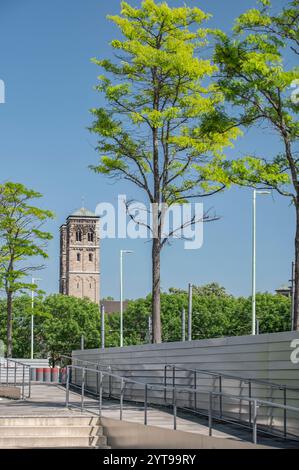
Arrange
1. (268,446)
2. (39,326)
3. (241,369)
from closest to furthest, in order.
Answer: (268,446)
(241,369)
(39,326)

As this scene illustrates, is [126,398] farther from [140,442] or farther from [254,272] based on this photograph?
[254,272]

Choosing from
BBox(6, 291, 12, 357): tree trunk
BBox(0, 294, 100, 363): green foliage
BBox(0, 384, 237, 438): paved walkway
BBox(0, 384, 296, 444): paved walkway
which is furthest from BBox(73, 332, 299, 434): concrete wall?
BBox(0, 294, 100, 363): green foliage

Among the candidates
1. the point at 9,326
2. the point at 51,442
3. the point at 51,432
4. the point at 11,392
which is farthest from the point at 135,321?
the point at 51,442

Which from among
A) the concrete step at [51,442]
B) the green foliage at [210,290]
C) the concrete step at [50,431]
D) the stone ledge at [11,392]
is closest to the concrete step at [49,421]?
the concrete step at [50,431]

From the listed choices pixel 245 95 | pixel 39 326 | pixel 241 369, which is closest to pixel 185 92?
pixel 245 95

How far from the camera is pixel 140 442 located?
16484 mm

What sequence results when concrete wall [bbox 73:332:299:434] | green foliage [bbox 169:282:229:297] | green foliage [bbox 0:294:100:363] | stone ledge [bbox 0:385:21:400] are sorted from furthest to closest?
1. green foliage [bbox 169:282:229:297]
2. green foliage [bbox 0:294:100:363]
3. stone ledge [bbox 0:385:21:400]
4. concrete wall [bbox 73:332:299:434]

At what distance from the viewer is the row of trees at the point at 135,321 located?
3487 inches

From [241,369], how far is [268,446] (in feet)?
17.1

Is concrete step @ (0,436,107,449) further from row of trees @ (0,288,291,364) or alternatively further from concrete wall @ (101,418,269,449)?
row of trees @ (0,288,291,364)

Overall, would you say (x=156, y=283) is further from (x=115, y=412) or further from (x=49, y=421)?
(x=49, y=421)

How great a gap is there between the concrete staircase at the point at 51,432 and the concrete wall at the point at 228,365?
110 inches

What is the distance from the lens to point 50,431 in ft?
58.6

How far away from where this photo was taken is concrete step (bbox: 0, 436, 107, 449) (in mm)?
17156
